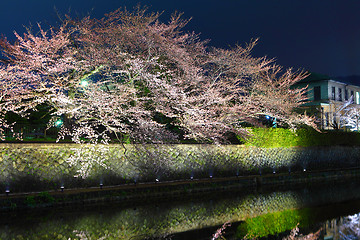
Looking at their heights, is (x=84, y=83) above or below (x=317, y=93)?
below

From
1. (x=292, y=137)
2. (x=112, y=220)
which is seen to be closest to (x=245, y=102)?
(x=292, y=137)

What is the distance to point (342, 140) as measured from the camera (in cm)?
3081

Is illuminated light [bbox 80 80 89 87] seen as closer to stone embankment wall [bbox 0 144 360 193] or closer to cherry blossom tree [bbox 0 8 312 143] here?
cherry blossom tree [bbox 0 8 312 143]

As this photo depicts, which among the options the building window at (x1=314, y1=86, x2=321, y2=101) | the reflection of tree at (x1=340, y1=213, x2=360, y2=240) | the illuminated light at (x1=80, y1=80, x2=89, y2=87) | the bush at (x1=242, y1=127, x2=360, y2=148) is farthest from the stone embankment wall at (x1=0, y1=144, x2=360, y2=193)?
the building window at (x1=314, y1=86, x2=321, y2=101)

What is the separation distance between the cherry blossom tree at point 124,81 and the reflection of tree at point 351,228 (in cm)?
866

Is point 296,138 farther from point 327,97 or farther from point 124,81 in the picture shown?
point 327,97

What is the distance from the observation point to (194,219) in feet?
39.4

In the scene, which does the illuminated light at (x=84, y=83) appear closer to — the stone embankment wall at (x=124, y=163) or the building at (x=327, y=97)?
the stone embankment wall at (x=124, y=163)

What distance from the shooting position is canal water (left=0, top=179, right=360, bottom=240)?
9.93m

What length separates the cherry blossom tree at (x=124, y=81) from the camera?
15680 mm

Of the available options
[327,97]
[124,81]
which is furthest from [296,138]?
[327,97]

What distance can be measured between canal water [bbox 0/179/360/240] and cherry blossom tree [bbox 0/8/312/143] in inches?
162

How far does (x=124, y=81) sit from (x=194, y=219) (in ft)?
31.7

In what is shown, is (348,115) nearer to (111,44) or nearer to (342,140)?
(342,140)
